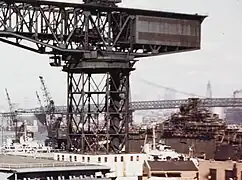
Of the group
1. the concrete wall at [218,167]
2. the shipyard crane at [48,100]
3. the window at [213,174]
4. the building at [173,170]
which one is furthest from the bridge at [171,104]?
the window at [213,174]

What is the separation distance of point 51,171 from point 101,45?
10642 millimetres

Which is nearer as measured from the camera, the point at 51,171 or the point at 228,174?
the point at 51,171

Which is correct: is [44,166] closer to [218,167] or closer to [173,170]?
[218,167]

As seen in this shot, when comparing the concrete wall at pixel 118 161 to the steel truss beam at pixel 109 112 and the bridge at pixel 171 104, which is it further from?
the bridge at pixel 171 104

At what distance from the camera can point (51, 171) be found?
166ft

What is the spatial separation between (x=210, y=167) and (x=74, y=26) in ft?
62.7

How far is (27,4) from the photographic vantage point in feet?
172

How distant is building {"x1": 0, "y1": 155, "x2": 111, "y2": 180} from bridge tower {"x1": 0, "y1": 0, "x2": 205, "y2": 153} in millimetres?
2884

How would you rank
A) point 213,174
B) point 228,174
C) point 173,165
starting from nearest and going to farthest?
point 228,174 < point 213,174 < point 173,165

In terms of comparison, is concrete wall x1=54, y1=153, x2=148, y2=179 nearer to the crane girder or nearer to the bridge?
the crane girder

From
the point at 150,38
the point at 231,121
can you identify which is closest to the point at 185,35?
the point at 150,38

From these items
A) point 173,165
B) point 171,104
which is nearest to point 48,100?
point 171,104

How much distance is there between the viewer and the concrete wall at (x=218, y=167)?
203 feet

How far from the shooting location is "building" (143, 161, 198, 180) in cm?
6556
